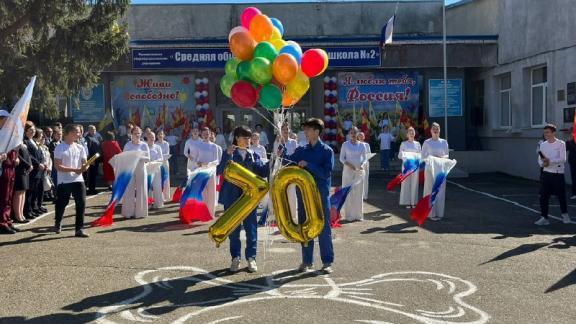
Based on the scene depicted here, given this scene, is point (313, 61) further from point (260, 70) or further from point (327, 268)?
point (327, 268)

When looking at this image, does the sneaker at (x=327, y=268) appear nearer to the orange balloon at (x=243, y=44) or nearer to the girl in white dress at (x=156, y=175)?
the orange balloon at (x=243, y=44)

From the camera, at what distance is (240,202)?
21.6 ft

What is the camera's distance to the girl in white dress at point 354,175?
1084 centimetres

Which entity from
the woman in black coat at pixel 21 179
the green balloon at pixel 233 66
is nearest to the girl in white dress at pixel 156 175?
the woman in black coat at pixel 21 179

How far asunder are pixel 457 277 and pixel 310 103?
57.5ft

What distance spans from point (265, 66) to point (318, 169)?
1341 mm

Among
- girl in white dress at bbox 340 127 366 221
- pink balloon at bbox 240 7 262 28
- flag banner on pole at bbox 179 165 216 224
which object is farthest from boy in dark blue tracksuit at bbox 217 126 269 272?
girl in white dress at bbox 340 127 366 221

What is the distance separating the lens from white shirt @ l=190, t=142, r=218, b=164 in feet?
39.6

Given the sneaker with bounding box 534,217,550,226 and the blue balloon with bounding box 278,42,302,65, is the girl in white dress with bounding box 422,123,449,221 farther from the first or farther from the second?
the blue balloon with bounding box 278,42,302,65

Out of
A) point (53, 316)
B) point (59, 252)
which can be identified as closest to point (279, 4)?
point (59, 252)

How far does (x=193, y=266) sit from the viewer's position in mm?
7277

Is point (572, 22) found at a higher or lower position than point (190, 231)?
higher

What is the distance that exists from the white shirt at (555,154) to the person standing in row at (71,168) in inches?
304

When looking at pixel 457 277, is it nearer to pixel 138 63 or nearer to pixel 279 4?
pixel 138 63
